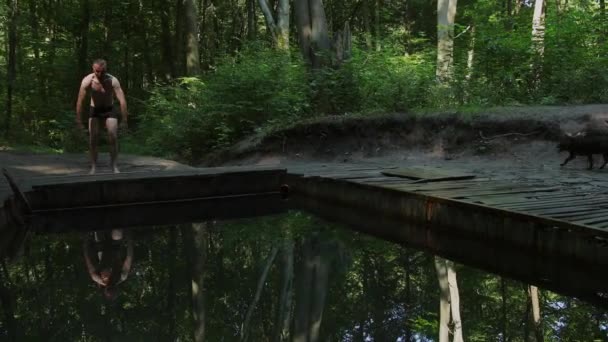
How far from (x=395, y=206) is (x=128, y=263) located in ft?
11.4

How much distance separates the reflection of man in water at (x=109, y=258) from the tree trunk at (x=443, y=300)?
2963 mm

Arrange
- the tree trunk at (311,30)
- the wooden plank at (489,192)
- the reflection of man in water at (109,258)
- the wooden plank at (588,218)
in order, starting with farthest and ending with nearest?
the tree trunk at (311,30) → the wooden plank at (489,192) → the reflection of man in water at (109,258) → the wooden plank at (588,218)

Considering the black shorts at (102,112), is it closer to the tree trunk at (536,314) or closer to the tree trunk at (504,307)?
the tree trunk at (504,307)

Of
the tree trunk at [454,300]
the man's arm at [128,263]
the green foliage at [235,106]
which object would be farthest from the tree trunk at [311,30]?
the tree trunk at [454,300]

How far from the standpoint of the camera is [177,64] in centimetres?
2488

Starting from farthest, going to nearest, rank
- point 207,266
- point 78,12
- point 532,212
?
1. point 78,12
2. point 207,266
3. point 532,212

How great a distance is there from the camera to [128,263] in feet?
21.0

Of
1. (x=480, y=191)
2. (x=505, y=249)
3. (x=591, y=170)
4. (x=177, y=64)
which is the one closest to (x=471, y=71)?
(x=591, y=170)

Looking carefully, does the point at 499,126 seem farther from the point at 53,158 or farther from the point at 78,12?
the point at 78,12

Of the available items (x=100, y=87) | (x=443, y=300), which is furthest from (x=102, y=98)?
(x=443, y=300)

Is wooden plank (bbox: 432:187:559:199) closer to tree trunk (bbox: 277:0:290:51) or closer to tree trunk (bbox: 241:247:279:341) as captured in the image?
tree trunk (bbox: 241:247:279:341)

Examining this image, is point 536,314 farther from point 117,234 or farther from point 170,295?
point 117,234

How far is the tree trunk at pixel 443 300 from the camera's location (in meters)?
4.27

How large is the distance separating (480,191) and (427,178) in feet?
4.24
